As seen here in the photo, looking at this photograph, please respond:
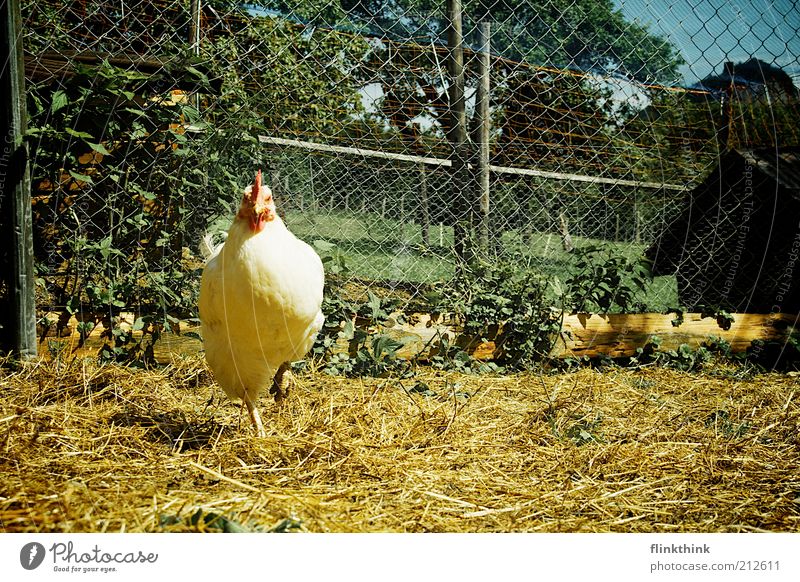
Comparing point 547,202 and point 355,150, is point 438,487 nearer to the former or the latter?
point 355,150

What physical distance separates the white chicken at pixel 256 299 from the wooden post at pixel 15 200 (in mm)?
818

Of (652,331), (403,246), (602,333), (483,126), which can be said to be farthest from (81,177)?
(652,331)

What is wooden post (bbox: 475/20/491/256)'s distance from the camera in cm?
270

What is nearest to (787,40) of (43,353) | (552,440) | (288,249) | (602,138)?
(602,138)

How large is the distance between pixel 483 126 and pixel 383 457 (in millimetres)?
1695

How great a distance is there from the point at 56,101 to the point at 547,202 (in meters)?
2.02

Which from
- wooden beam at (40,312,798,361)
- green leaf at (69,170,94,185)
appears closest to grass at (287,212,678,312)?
wooden beam at (40,312,798,361)

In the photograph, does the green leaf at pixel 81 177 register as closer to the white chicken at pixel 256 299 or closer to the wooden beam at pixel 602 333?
the wooden beam at pixel 602 333

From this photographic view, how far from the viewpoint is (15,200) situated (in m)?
2.12

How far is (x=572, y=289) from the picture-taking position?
286cm

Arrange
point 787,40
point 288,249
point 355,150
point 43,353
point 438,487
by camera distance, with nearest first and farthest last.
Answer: point 438,487
point 288,249
point 787,40
point 43,353
point 355,150

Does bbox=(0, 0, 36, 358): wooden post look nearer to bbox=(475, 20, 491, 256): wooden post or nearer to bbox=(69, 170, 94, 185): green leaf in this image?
bbox=(69, 170, 94, 185): green leaf

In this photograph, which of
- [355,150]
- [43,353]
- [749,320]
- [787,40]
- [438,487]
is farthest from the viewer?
[749,320]

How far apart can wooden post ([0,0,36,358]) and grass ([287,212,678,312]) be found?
0.91 metres
